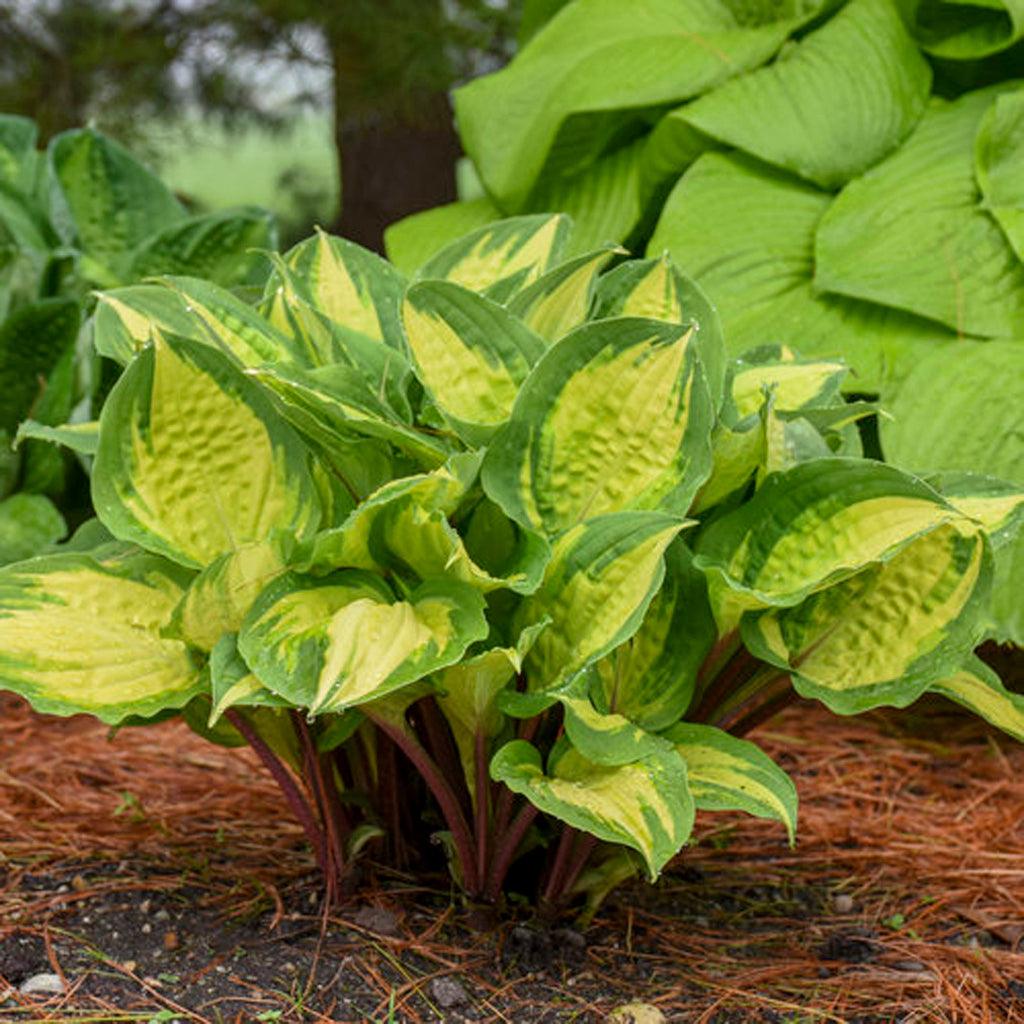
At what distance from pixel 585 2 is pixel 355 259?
4.15ft

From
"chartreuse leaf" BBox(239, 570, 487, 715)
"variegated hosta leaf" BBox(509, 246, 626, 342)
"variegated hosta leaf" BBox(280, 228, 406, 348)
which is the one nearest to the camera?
"chartreuse leaf" BBox(239, 570, 487, 715)

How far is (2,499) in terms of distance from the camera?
74.1 inches

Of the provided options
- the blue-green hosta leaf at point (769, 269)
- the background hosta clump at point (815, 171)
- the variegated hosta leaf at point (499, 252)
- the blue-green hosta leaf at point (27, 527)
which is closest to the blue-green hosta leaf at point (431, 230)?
the background hosta clump at point (815, 171)

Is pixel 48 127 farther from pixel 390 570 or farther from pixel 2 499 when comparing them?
Result: pixel 390 570

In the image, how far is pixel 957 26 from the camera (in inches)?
84.5

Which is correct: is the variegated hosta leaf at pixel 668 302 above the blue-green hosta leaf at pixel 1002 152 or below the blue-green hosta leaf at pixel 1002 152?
above

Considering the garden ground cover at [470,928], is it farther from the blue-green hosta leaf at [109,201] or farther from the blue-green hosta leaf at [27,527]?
the blue-green hosta leaf at [109,201]

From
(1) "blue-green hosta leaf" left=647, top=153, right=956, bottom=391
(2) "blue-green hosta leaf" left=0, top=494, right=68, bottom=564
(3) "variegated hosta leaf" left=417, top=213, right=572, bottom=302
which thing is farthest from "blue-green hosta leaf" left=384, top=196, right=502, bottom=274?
(3) "variegated hosta leaf" left=417, top=213, right=572, bottom=302

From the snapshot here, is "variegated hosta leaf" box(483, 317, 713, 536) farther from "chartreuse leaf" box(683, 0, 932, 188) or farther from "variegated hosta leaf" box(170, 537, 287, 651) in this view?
"chartreuse leaf" box(683, 0, 932, 188)

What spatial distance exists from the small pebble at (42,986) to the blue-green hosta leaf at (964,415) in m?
1.15

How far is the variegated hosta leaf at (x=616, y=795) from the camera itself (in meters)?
0.94

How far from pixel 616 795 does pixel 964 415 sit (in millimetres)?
993

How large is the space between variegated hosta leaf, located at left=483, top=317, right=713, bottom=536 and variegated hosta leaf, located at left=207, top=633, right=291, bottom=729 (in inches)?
8.4

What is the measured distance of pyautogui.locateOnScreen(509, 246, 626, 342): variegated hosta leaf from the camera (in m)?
1.13
